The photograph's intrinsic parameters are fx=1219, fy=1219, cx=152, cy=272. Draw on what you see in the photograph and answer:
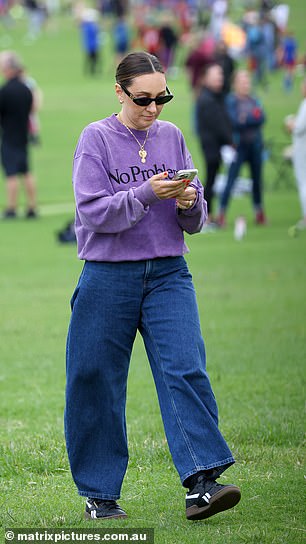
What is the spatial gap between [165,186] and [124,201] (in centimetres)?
19

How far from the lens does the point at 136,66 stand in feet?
17.2

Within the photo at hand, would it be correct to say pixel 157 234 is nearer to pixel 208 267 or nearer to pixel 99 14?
pixel 208 267

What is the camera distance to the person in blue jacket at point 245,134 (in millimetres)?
19266

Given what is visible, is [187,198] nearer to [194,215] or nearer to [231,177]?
[194,215]

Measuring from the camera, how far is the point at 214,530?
17.0 feet

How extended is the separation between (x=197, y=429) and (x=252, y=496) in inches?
30.3

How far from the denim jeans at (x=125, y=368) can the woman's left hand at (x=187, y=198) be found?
0.27 metres

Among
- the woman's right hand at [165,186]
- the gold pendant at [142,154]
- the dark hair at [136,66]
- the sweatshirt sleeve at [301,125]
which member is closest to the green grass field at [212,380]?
the woman's right hand at [165,186]

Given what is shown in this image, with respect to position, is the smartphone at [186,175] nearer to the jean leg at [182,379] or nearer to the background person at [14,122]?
the jean leg at [182,379]

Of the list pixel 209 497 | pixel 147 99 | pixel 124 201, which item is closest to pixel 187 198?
pixel 124 201

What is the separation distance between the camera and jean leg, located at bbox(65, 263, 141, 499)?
526 centimetres

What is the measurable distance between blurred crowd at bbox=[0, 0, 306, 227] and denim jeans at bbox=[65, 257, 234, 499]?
36.7ft

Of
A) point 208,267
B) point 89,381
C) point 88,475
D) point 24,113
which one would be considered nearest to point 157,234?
point 89,381

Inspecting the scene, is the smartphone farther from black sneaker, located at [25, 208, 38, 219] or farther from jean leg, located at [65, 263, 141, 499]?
black sneaker, located at [25, 208, 38, 219]
